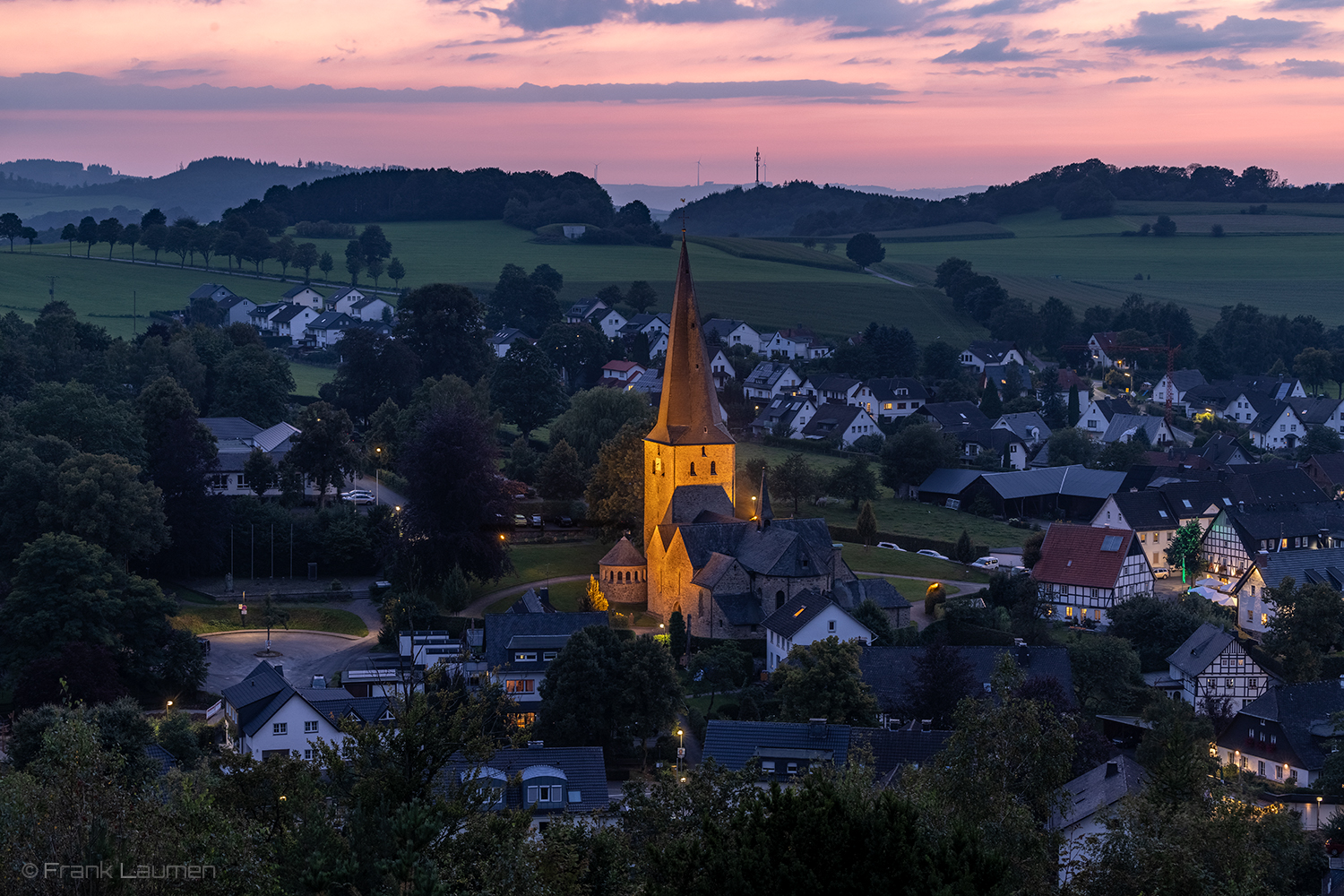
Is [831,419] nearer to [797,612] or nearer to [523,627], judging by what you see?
[797,612]

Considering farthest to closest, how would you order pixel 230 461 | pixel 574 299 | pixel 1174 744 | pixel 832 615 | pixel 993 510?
pixel 574 299, pixel 993 510, pixel 230 461, pixel 832 615, pixel 1174 744

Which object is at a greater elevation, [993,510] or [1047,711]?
[1047,711]

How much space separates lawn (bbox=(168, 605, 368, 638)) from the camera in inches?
2179

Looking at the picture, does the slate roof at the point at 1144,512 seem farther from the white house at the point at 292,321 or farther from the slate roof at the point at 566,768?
the white house at the point at 292,321

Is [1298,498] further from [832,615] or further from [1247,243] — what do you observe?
[1247,243]

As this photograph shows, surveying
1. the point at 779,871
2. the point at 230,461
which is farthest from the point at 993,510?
the point at 779,871

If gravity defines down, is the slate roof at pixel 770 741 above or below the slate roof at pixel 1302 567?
below

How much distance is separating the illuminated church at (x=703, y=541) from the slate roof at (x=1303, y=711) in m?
14.5

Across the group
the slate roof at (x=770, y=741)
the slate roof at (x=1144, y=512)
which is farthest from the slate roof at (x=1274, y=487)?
the slate roof at (x=770, y=741)

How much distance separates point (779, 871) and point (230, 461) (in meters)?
59.4

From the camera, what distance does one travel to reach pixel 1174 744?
24359 millimetres

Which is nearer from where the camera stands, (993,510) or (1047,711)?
(1047,711)

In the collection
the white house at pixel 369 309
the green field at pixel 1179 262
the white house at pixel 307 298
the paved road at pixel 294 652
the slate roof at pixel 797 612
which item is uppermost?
the green field at pixel 1179 262

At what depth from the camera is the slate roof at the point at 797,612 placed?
2028 inches
